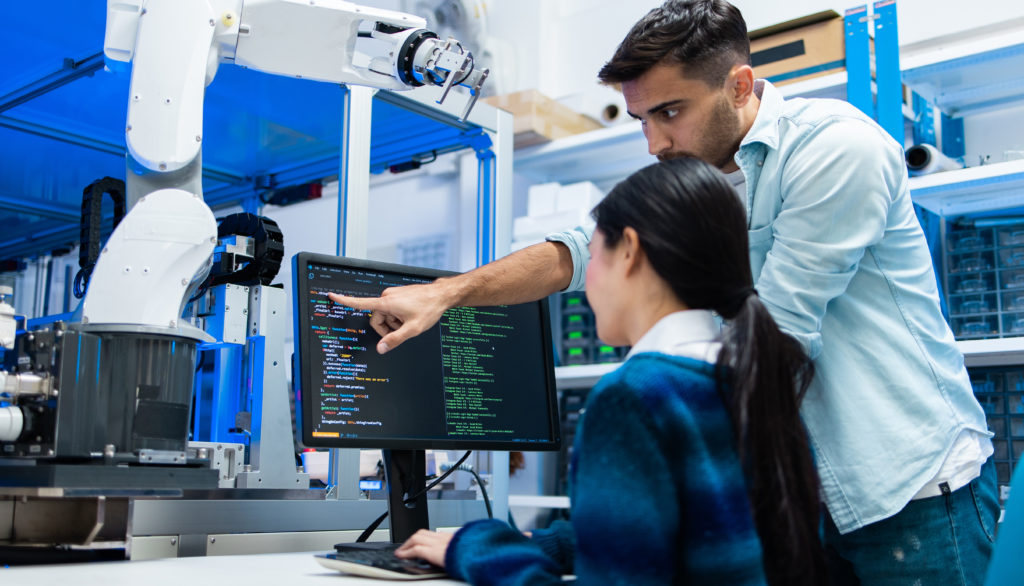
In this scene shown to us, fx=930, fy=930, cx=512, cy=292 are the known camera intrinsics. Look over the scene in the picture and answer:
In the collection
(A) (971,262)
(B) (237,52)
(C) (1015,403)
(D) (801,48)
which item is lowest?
(C) (1015,403)

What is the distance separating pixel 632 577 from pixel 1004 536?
32cm

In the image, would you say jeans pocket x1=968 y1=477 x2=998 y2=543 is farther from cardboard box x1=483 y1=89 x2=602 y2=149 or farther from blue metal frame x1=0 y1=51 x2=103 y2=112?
cardboard box x1=483 y1=89 x2=602 y2=149

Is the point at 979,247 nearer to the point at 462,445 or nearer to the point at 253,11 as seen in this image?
the point at 462,445

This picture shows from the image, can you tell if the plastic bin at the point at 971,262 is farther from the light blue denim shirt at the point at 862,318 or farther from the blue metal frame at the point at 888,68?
the light blue denim shirt at the point at 862,318

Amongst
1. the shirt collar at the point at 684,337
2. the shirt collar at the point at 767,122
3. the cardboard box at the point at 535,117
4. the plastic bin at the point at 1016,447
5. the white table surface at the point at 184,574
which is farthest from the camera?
the cardboard box at the point at 535,117

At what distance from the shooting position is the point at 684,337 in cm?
90

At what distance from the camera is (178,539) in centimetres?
130

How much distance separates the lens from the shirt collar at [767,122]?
1332 mm

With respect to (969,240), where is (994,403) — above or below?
below

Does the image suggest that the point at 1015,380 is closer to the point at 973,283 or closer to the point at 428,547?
the point at 973,283

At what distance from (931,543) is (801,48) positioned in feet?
5.61

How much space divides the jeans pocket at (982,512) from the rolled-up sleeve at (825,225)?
27 centimetres

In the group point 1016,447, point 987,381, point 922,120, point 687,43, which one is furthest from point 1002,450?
point 687,43

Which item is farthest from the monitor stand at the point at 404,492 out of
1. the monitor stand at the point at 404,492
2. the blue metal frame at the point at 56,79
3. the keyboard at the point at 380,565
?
the blue metal frame at the point at 56,79
